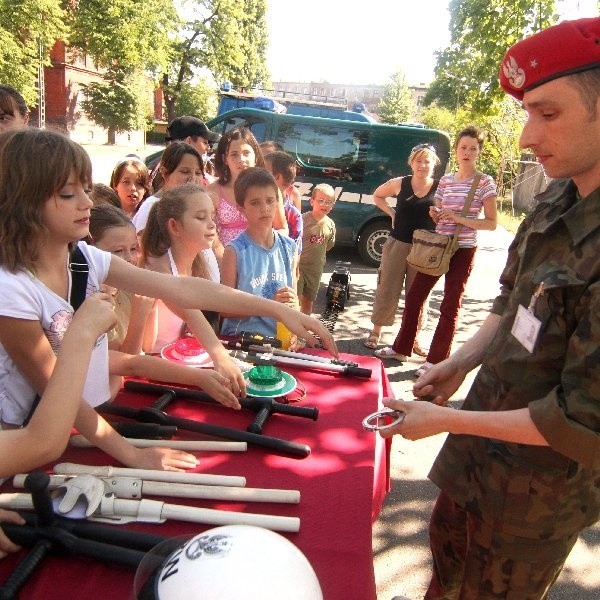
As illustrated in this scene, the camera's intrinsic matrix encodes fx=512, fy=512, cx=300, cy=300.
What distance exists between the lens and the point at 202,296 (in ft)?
6.35

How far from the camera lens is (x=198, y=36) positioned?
33.4 meters

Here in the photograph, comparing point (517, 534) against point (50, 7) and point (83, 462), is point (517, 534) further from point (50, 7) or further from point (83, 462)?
point (50, 7)

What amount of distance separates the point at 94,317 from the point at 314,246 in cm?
403

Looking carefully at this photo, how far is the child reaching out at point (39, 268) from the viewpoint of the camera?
1350 millimetres

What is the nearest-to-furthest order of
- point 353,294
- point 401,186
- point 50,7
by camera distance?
point 401,186 → point 353,294 → point 50,7

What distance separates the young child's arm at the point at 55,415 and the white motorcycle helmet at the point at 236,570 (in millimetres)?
428

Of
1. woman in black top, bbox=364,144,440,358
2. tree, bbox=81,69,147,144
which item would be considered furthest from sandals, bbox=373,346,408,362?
tree, bbox=81,69,147,144

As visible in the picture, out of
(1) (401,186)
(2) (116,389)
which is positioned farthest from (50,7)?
(2) (116,389)

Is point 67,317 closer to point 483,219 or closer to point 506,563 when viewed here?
point 506,563

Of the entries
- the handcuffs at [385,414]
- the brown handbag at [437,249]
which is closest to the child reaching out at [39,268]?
the handcuffs at [385,414]

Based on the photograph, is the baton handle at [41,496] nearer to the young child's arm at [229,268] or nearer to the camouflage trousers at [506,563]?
the camouflage trousers at [506,563]

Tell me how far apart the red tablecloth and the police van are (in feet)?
21.7

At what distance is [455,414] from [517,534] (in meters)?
0.45

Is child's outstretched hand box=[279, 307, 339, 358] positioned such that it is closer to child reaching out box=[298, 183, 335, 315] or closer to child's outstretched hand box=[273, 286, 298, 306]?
child's outstretched hand box=[273, 286, 298, 306]
